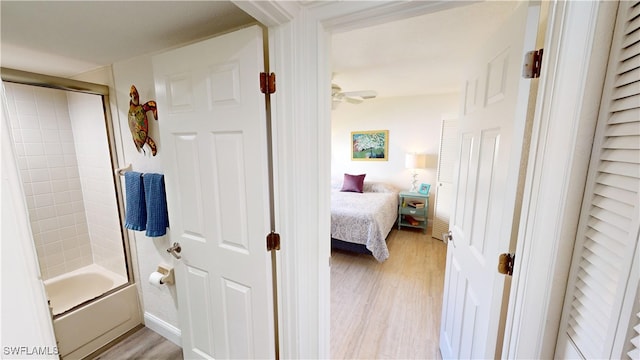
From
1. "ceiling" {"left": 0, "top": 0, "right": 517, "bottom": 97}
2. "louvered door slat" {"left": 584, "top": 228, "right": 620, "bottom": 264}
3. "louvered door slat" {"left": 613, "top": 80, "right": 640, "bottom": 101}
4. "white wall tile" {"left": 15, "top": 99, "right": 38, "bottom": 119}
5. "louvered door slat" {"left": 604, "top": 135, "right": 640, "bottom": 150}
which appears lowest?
"louvered door slat" {"left": 584, "top": 228, "right": 620, "bottom": 264}

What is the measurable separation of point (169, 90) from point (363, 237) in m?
2.43

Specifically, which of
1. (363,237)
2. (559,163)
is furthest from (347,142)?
(559,163)

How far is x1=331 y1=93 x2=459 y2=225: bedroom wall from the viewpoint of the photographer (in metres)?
4.03

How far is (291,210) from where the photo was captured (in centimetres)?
110

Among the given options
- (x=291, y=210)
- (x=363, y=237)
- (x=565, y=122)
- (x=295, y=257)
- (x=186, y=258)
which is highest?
(x=565, y=122)

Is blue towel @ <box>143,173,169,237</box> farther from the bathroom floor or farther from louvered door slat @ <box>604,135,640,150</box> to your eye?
louvered door slat @ <box>604,135,640,150</box>

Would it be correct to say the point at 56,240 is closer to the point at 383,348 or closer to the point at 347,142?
the point at 383,348

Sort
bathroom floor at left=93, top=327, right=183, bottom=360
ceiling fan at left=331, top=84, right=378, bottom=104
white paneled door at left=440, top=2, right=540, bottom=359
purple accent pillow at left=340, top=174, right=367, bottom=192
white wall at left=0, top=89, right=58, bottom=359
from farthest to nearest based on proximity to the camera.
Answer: purple accent pillow at left=340, top=174, right=367, bottom=192 → ceiling fan at left=331, top=84, right=378, bottom=104 → bathroom floor at left=93, top=327, right=183, bottom=360 → white paneled door at left=440, top=2, right=540, bottom=359 → white wall at left=0, top=89, right=58, bottom=359

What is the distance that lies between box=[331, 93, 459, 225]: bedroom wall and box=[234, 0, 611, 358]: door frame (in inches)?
125

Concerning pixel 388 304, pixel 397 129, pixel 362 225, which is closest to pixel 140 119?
pixel 362 225

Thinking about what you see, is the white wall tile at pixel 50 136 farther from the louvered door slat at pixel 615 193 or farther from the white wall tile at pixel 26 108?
the louvered door slat at pixel 615 193

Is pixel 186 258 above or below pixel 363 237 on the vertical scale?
above

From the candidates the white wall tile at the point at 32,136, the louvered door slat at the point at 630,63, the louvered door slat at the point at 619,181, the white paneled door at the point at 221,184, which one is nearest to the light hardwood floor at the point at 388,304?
the white paneled door at the point at 221,184

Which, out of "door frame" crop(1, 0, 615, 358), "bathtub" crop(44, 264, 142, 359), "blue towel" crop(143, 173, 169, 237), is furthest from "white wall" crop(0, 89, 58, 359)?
"bathtub" crop(44, 264, 142, 359)
